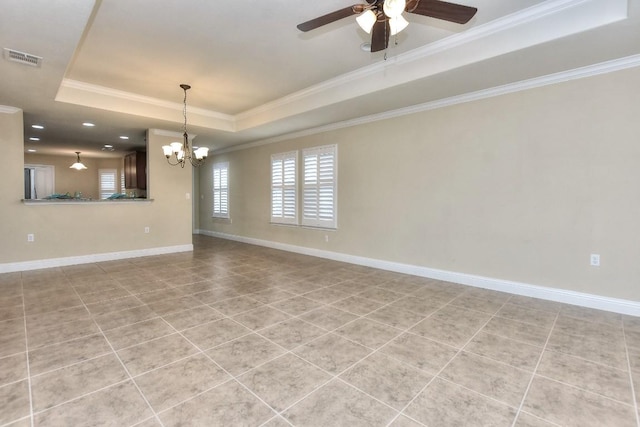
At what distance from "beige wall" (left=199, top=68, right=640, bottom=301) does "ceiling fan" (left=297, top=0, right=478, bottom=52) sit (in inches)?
87.5

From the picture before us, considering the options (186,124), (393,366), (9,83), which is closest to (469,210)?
(393,366)

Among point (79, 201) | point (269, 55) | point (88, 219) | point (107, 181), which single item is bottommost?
point (88, 219)

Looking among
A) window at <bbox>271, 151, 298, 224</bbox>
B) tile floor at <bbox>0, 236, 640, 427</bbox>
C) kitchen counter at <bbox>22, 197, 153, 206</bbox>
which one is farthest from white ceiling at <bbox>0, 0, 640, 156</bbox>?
tile floor at <bbox>0, 236, 640, 427</bbox>

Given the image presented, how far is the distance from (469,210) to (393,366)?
270 centimetres

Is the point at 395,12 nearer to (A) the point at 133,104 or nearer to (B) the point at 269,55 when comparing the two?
(B) the point at 269,55

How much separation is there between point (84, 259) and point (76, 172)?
6.64m

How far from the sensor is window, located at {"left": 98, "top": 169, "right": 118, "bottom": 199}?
10.6 m

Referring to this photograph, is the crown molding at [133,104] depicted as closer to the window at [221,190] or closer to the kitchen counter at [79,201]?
the kitchen counter at [79,201]

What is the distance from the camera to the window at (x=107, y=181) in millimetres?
10641

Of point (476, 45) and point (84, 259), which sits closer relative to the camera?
point (476, 45)

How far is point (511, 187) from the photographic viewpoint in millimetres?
3777

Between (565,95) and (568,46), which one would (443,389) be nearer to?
(568,46)

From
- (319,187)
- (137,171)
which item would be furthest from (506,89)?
(137,171)

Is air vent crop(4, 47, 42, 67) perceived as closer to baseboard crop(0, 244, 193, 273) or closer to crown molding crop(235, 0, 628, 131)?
crown molding crop(235, 0, 628, 131)
